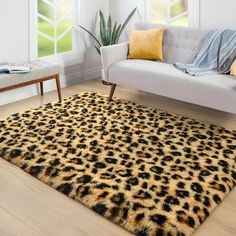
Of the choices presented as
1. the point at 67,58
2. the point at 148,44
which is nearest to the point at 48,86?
the point at 67,58

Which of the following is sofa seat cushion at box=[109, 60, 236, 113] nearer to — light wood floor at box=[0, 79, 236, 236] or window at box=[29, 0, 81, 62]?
window at box=[29, 0, 81, 62]

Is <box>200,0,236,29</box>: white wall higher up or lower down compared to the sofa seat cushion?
higher up

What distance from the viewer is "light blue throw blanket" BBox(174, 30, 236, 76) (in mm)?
3643

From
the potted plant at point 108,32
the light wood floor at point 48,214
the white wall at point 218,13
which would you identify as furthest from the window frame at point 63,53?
the light wood floor at point 48,214

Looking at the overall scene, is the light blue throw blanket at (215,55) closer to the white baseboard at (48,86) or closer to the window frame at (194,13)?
the window frame at (194,13)

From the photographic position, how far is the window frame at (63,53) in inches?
159

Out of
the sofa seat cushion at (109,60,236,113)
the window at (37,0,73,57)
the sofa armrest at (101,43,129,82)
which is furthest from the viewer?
the window at (37,0,73,57)

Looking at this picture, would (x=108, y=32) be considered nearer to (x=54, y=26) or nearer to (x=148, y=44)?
(x=54, y=26)

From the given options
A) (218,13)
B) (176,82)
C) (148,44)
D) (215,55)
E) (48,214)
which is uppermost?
(218,13)

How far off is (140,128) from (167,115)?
452mm

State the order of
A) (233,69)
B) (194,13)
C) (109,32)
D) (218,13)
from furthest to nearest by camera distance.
A: (109,32)
(194,13)
(218,13)
(233,69)

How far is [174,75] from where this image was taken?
11.7 ft

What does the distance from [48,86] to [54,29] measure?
659 millimetres

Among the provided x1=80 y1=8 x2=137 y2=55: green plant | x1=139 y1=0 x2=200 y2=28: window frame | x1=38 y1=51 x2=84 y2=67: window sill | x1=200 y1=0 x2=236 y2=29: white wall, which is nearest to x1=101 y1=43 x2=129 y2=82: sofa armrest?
x1=80 y1=8 x2=137 y2=55: green plant
